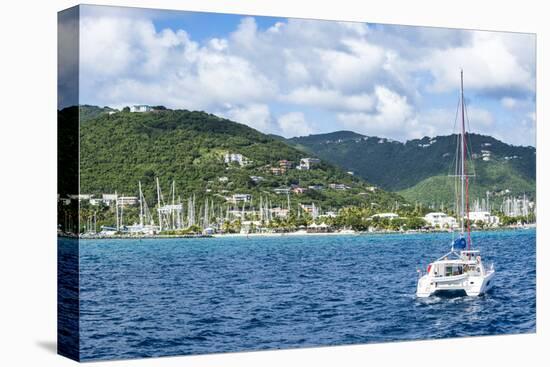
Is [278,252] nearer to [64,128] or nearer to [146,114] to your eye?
[146,114]

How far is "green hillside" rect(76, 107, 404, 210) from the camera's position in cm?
1784

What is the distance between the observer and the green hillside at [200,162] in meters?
17.8

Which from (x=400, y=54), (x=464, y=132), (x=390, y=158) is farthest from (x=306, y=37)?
(x=390, y=158)

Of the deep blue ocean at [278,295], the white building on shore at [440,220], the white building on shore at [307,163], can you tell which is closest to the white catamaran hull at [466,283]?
the deep blue ocean at [278,295]

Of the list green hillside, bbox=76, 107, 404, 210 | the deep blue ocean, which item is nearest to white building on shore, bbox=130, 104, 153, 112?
green hillside, bbox=76, 107, 404, 210

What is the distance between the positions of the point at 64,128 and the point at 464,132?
761cm

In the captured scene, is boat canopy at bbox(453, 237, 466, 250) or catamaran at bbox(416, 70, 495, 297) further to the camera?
boat canopy at bbox(453, 237, 466, 250)

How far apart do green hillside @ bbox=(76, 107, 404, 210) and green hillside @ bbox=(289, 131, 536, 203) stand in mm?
438

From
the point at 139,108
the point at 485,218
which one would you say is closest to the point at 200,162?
the point at 139,108

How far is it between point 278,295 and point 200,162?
3545 millimetres

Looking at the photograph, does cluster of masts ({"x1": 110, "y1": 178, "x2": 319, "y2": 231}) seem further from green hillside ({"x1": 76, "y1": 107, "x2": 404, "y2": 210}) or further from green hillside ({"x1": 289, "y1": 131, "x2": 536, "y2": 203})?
green hillside ({"x1": 289, "y1": 131, "x2": 536, "y2": 203})

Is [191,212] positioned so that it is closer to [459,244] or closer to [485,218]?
[459,244]

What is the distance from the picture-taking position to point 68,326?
16.2 meters

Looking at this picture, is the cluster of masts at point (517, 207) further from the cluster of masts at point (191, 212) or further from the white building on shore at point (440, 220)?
the cluster of masts at point (191, 212)
